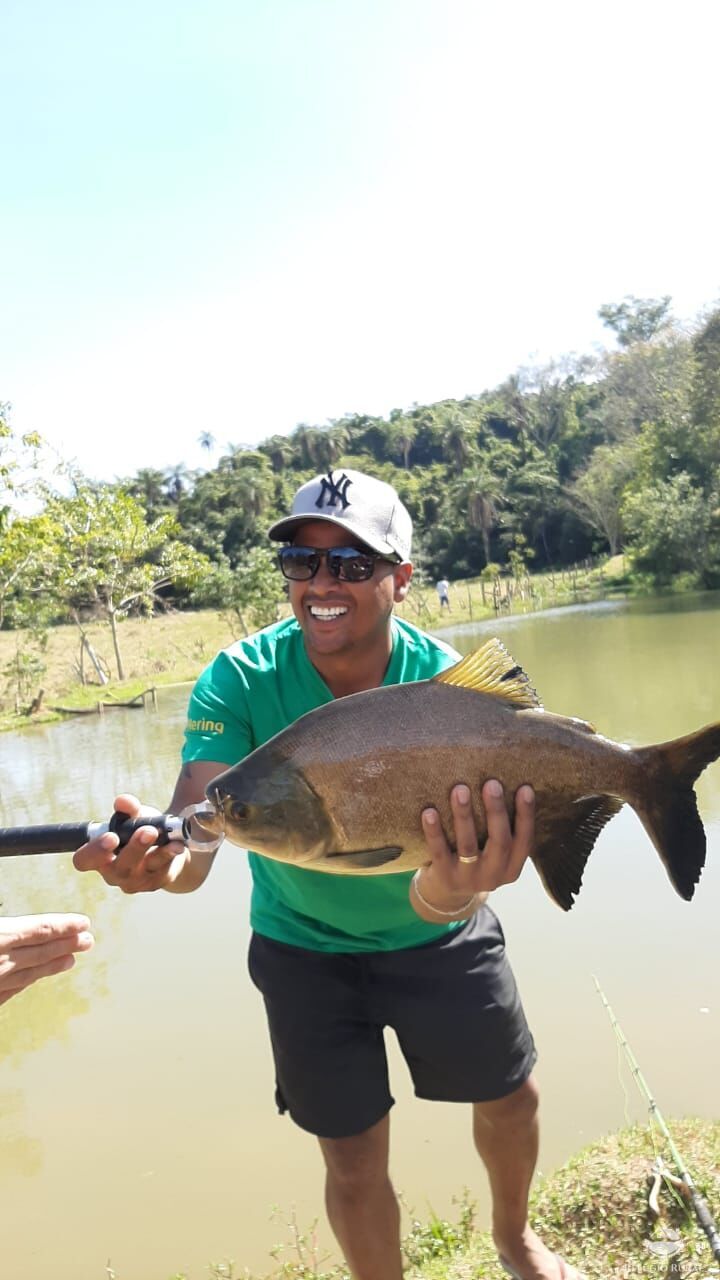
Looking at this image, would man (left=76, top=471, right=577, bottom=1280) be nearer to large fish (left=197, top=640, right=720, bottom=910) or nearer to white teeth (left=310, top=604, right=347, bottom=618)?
white teeth (left=310, top=604, right=347, bottom=618)

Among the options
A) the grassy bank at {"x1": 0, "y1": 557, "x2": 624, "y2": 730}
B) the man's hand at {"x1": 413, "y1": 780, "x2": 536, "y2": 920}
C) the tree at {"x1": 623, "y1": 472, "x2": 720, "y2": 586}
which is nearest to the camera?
the man's hand at {"x1": 413, "y1": 780, "x2": 536, "y2": 920}

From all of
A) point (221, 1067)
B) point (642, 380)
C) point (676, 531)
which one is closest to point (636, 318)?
point (642, 380)

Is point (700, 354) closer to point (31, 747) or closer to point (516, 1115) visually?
point (31, 747)

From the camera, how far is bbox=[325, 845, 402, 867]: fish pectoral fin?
2.16 metres

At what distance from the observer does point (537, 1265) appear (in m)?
2.79

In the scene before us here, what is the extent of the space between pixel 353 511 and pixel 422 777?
91cm

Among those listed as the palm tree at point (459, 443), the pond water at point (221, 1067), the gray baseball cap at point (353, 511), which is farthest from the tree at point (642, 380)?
the gray baseball cap at point (353, 511)

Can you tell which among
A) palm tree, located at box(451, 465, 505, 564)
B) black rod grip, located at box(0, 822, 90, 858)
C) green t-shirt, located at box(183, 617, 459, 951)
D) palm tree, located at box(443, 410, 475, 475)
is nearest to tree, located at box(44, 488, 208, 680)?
green t-shirt, located at box(183, 617, 459, 951)

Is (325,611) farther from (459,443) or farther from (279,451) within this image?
(279,451)

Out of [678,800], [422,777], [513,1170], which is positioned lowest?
[513,1170]

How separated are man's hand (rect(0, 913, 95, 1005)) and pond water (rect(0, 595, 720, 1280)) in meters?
1.90

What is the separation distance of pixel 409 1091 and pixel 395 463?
81341 millimetres

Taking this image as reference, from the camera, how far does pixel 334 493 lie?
9.11ft

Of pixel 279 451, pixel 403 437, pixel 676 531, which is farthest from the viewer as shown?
pixel 403 437
